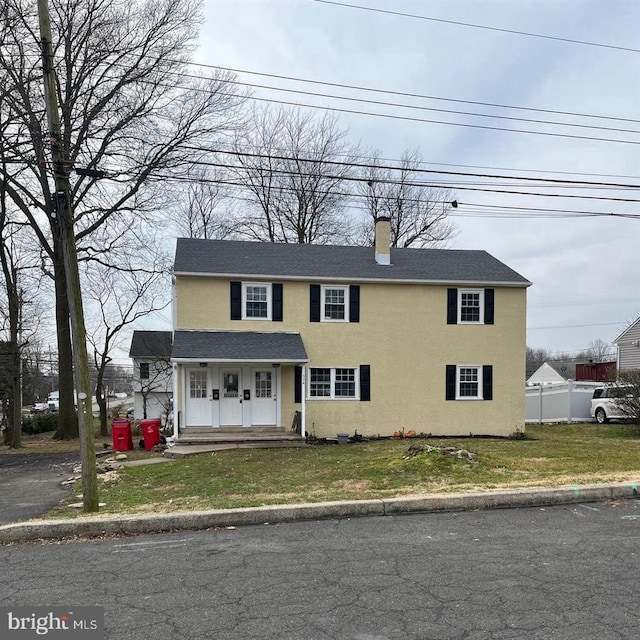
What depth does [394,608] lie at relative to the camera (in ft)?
13.1

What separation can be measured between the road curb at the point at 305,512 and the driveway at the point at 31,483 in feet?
4.06

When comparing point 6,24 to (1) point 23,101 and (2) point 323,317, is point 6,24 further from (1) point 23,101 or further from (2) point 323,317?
(2) point 323,317

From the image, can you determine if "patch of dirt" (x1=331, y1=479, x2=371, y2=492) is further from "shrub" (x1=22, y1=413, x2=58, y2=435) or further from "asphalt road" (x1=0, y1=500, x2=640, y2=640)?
"shrub" (x1=22, y1=413, x2=58, y2=435)

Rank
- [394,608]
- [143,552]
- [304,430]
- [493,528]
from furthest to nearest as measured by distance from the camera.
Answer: [304,430], [493,528], [143,552], [394,608]

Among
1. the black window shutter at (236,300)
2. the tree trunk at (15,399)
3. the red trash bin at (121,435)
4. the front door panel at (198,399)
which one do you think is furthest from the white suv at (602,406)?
the tree trunk at (15,399)

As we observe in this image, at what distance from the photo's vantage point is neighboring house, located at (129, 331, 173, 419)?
29233 millimetres

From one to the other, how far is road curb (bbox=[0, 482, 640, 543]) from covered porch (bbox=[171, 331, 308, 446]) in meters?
9.56

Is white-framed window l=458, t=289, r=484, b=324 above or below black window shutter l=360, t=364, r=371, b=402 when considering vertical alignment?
above

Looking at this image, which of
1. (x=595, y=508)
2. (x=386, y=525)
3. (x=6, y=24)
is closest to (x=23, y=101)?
(x=6, y=24)

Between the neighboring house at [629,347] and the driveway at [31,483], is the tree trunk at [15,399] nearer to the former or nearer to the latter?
the driveway at [31,483]

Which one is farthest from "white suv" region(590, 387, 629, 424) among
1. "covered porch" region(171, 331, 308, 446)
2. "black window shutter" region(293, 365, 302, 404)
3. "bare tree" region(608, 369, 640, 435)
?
"covered porch" region(171, 331, 308, 446)

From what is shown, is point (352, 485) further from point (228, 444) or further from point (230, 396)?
point (230, 396)

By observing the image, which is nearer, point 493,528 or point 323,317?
point 493,528

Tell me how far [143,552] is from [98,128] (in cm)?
1953
